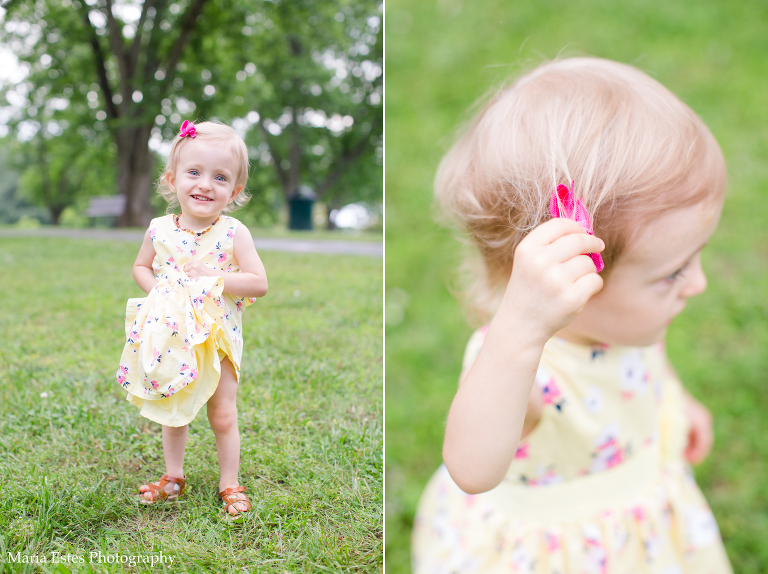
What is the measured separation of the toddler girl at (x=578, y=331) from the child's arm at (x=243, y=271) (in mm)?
400

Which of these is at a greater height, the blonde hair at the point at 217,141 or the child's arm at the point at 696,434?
the blonde hair at the point at 217,141

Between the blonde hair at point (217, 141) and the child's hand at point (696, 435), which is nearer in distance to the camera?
the blonde hair at point (217, 141)

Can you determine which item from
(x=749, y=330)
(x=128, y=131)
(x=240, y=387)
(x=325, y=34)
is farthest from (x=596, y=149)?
(x=325, y=34)

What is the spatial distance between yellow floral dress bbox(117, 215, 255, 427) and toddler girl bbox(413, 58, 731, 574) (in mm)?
426

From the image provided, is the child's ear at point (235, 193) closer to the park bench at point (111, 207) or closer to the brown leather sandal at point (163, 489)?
the brown leather sandal at point (163, 489)

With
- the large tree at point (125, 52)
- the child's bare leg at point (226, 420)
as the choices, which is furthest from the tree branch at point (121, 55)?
the child's bare leg at point (226, 420)

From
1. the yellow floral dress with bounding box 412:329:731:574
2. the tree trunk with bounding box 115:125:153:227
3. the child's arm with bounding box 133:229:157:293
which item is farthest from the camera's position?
the tree trunk with bounding box 115:125:153:227

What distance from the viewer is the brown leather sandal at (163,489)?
3.39 ft

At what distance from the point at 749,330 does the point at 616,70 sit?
6.16 feet

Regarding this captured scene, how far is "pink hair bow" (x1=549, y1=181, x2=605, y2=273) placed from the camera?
86 cm

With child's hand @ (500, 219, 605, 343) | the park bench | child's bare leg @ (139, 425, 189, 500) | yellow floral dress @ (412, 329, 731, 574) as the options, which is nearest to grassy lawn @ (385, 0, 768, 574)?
yellow floral dress @ (412, 329, 731, 574)

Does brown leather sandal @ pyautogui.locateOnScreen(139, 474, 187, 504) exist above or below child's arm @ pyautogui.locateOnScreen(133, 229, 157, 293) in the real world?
below

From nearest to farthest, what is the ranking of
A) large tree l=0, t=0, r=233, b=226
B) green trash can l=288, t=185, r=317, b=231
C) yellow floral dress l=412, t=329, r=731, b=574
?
yellow floral dress l=412, t=329, r=731, b=574, large tree l=0, t=0, r=233, b=226, green trash can l=288, t=185, r=317, b=231

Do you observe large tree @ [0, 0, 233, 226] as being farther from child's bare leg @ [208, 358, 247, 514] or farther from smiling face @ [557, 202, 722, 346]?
smiling face @ [557, 202, 722, 346]
